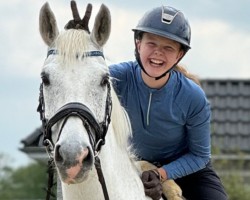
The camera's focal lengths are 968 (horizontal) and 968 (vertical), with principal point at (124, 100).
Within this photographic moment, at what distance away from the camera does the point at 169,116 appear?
7.66 m

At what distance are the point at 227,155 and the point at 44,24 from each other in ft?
55.1

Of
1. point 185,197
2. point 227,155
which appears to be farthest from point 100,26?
point 227,155

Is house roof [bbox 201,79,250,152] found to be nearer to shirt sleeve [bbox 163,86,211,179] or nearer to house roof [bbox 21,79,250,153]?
house roof [bbox 21,79,250,153]

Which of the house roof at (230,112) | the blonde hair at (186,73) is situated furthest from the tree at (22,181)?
the blonde hair at (186,73)

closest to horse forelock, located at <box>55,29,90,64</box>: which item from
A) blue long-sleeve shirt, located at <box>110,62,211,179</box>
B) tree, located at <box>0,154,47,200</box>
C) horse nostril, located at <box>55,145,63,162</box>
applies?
horse nostril, located at <box>55,145,63,162</box>

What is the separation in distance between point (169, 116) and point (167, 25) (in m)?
0.72

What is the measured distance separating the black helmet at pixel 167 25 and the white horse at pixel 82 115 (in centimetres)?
64

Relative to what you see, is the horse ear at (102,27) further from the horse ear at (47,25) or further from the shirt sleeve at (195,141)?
the shirt sleeve at (195,141)

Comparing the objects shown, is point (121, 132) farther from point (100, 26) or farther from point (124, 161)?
point (100, 26)

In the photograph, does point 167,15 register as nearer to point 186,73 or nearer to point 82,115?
point 186,73

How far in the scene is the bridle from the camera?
646 cm

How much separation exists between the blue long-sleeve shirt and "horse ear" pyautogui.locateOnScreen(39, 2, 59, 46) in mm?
879

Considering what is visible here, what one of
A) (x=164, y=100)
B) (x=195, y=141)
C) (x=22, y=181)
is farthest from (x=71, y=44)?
(x=22, y=181)

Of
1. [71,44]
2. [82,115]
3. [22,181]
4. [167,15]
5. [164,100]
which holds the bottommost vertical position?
[22,181]
